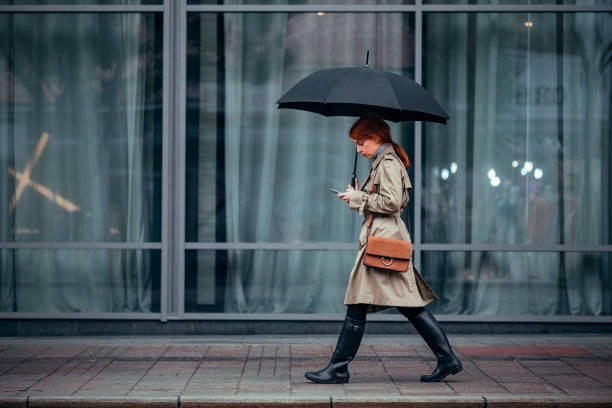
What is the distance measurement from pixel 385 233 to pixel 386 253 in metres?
0.17

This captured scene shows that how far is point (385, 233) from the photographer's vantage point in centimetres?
573

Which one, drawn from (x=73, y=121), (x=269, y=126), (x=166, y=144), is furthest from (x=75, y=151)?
(x=269, y=126)

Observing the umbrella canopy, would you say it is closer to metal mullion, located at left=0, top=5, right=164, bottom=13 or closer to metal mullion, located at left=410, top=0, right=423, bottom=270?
metal mullion, located at left=410, top=0, right=423, bottom=270

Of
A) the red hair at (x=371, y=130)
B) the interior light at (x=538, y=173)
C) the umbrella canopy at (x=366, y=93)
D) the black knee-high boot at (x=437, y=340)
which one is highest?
the umbrella canopy at (x=366, y=93)

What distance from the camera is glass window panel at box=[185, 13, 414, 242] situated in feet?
27.3

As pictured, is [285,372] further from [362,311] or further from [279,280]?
[279,280]

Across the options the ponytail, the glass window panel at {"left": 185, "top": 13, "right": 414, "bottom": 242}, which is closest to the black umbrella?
the ponytail

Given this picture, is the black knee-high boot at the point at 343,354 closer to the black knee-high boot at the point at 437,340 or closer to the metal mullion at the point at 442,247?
the black knee-high boot at the point at 437,340

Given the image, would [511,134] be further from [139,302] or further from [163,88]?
[139,302]

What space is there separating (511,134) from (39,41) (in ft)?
16.2

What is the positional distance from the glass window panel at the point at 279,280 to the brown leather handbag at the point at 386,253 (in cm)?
271

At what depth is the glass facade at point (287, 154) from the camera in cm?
830

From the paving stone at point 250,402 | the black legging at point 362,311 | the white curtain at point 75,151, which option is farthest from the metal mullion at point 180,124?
the paving stone at point 250,402

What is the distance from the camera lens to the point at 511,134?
8.42 meters
